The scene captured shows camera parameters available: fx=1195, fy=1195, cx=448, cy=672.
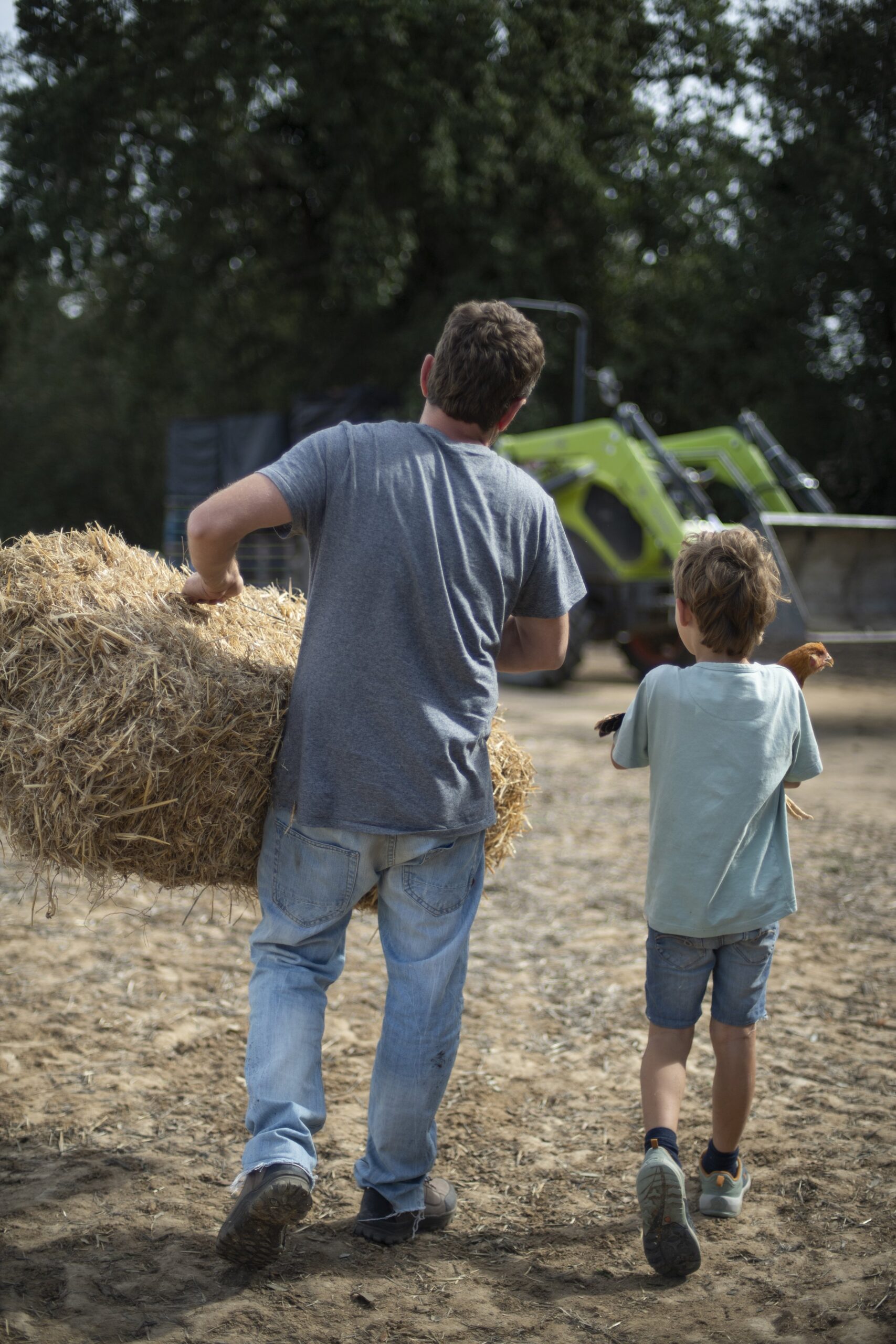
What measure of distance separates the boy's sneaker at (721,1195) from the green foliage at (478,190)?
572 inches

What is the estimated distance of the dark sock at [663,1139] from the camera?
2.38 m

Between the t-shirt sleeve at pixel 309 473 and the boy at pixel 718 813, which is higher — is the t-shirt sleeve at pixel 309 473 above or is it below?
above

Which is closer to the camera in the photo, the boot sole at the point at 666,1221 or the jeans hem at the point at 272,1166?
the jeans hem at the point at 272,1166

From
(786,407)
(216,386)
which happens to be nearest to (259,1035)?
(786,407)

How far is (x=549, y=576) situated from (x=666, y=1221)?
128 centimetres

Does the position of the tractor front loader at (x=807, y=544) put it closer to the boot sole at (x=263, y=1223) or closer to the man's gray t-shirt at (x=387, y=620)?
the man's gray t-shirt at (x=387, y=620)

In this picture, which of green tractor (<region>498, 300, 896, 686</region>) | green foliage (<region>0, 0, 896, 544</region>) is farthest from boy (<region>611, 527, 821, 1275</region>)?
green foliage (<region>0, 0, 896, 544</region>)

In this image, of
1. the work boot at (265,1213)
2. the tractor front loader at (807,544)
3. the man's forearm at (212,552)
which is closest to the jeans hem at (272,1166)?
the work boot at (265,1213)

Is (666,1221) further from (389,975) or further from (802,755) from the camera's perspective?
(802,755)

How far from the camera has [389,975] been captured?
95.3 inches

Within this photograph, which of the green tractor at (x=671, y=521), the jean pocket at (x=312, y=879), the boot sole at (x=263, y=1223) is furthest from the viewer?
the green tractor at (x=671, y=521)

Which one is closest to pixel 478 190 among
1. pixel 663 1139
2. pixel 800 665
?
pixel 800 665

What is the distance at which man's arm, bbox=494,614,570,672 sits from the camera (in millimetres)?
2561

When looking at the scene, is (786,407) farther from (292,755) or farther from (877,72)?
(292,755)
